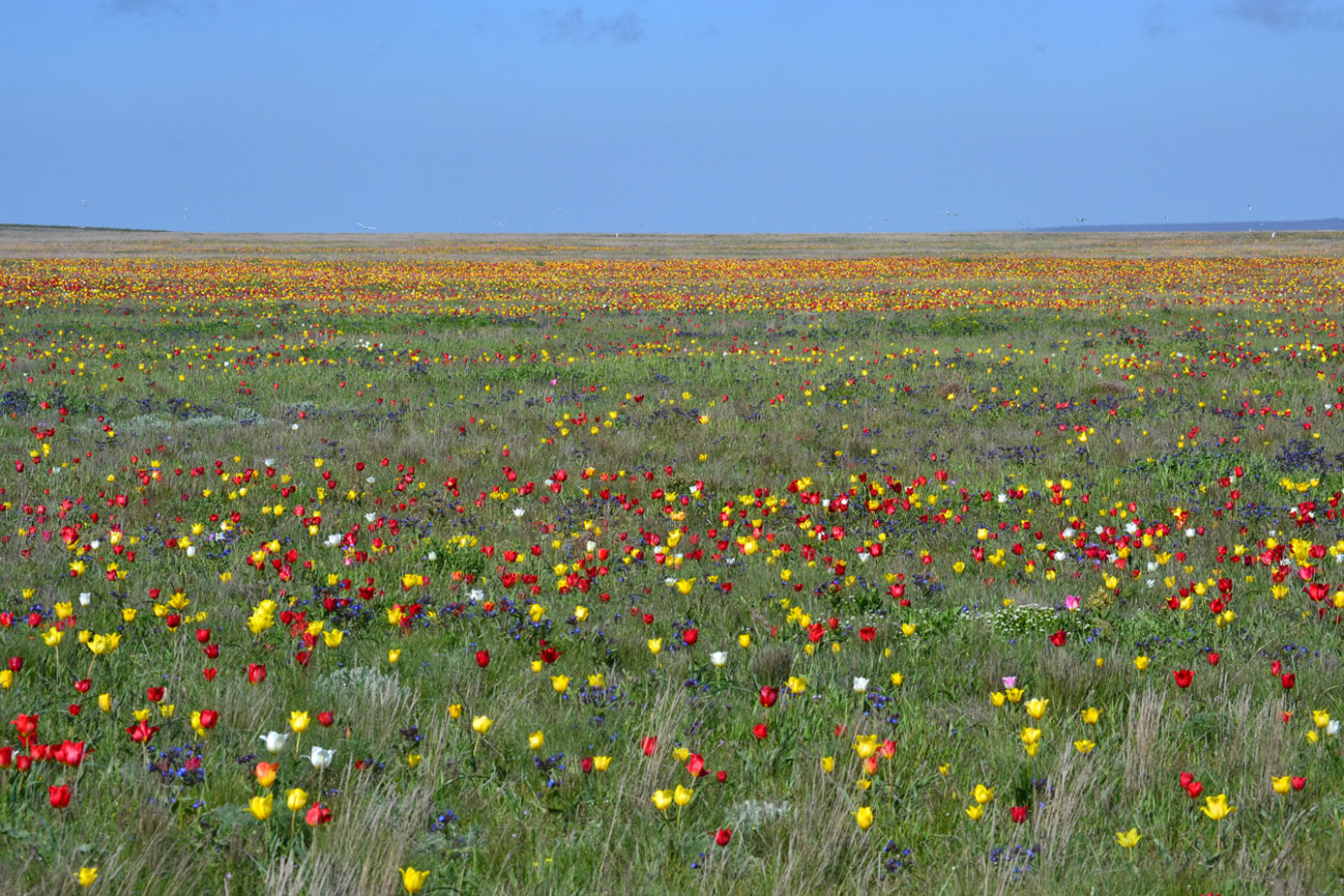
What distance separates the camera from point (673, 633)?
15.3 ft

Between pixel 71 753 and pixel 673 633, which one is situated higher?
pixel 71 753

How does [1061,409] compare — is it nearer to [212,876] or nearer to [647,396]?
[647,396]

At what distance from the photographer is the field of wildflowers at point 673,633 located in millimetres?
2666

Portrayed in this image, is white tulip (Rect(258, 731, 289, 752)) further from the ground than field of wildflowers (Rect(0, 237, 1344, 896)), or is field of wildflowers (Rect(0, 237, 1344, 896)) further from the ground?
white tulip (Rect(258, 731, 289, 752))

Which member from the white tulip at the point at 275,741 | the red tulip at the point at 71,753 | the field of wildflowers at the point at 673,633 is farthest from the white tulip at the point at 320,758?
the red tulip at the point at 71,753

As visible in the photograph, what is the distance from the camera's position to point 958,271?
38188mm

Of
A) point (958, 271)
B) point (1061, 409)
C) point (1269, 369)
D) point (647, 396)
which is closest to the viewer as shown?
point (1061, 409)

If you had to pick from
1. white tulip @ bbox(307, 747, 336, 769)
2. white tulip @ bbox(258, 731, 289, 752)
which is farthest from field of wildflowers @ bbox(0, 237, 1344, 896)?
white tulip @ bbox(258, 731, 289, 752)

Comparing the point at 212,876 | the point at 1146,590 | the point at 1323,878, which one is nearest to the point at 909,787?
the point at 1323,878

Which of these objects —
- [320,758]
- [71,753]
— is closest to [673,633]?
[320,758]

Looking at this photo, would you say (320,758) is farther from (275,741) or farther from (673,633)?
(673,633)

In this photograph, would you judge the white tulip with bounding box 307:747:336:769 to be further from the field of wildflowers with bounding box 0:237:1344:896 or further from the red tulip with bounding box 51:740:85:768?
the red tulip with bounding box 51:740:85:768

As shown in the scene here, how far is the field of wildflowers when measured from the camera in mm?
2666

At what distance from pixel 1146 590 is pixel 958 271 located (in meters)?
34.9
